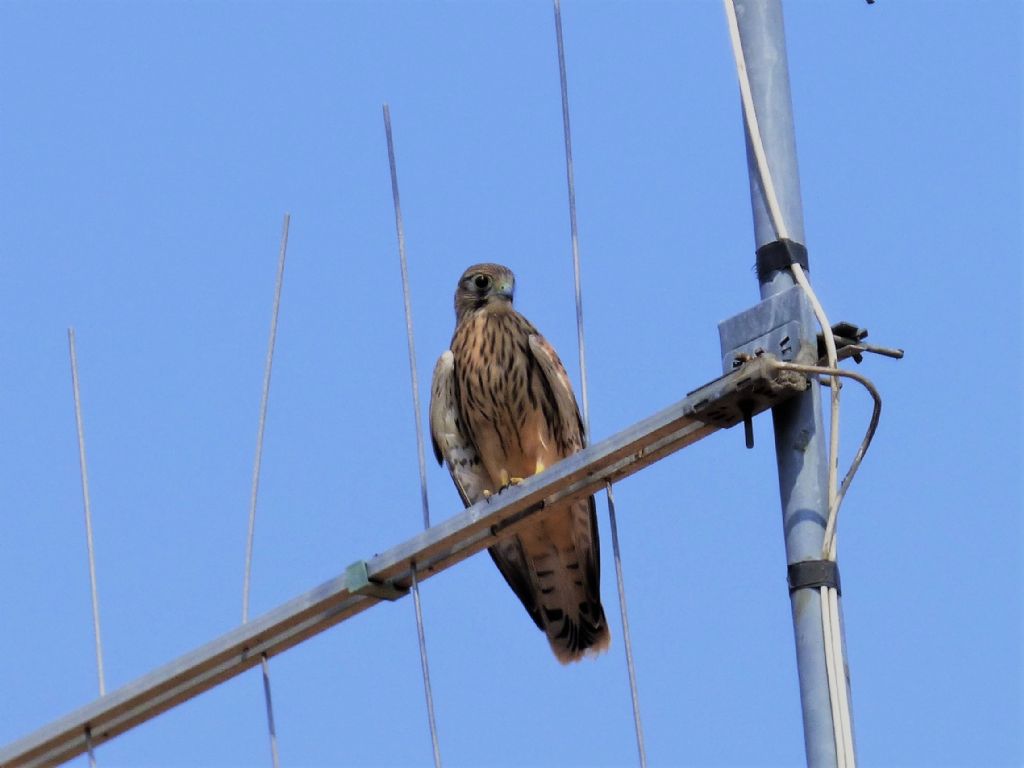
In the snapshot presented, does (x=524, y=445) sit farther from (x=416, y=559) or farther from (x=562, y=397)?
(x=416, y=559)

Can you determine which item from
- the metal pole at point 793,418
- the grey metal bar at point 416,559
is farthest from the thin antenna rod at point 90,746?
the metal pole at point 793,418

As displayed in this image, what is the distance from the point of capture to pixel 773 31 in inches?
226

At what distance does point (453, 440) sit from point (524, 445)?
0.36m

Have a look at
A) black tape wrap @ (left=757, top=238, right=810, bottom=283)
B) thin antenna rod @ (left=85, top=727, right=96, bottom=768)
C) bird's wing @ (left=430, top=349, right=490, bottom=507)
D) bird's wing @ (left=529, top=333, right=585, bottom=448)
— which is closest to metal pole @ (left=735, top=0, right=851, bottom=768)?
black tape wrap @ (left=757, top=238, right=810, bottom=283)

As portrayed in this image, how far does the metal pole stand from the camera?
4.76 metres

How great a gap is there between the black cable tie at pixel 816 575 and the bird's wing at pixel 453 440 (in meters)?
4.60

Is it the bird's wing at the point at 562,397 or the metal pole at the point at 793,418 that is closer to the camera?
the metal pole at the point at 793,418

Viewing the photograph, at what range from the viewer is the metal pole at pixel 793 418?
15.6 ft

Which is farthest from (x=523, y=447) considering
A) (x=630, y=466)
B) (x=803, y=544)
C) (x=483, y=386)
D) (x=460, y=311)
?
(x=803, y=544)

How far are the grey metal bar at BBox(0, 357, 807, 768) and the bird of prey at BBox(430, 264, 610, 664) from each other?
299cm

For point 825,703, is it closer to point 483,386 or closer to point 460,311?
point 483,386

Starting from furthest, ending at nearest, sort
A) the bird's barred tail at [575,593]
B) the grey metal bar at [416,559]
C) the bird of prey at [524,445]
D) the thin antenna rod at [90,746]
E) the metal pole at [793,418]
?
the bird of prey at [524,445] → the bird's barred tail at [575,593] → the thin antenna rod at [90,746] → the grey metal bar at [416,559] → the metal pole at [793,418]

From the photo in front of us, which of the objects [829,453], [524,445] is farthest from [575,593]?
[829,453]

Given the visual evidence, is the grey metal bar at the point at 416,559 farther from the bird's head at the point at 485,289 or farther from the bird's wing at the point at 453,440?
the bird's head at the point at 485,289
